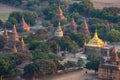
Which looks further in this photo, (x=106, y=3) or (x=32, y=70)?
(x=106, y=3)

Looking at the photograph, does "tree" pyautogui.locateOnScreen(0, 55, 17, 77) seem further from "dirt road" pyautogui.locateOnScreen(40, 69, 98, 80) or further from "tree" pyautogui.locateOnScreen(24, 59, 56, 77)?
"dirt road" pyautogui.locateOnScreen(40, 69, 98, 80)

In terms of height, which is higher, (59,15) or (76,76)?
(59,15)

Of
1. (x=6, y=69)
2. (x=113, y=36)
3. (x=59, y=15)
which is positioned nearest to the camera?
(x=6, y=69)

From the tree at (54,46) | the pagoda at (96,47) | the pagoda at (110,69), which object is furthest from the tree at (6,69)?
the pagoda at (96,47)

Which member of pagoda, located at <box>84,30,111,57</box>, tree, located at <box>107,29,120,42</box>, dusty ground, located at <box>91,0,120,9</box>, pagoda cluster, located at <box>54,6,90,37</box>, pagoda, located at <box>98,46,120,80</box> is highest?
dusty ground, located at <box>91,0,120,9</box>

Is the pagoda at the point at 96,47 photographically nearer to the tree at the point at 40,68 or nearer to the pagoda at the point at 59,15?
the tree at the point at 40,68

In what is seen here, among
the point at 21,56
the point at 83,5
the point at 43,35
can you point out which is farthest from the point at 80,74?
the point at 83,5

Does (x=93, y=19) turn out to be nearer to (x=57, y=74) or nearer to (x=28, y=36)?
(x=28, y=36)

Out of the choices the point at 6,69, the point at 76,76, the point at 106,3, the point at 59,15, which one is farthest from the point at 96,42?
the point at 106,3

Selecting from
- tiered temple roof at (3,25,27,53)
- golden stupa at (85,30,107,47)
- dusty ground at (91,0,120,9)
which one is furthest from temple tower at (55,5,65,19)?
dusty ground at (91,0,120,9)

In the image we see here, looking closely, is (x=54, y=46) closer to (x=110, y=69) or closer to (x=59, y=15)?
(x=110, y=69)

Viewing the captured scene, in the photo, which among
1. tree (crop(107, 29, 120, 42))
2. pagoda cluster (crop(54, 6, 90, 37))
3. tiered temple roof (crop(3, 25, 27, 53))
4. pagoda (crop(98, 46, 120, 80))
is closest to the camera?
pagoda (crop(98, 46, 120, 80))
